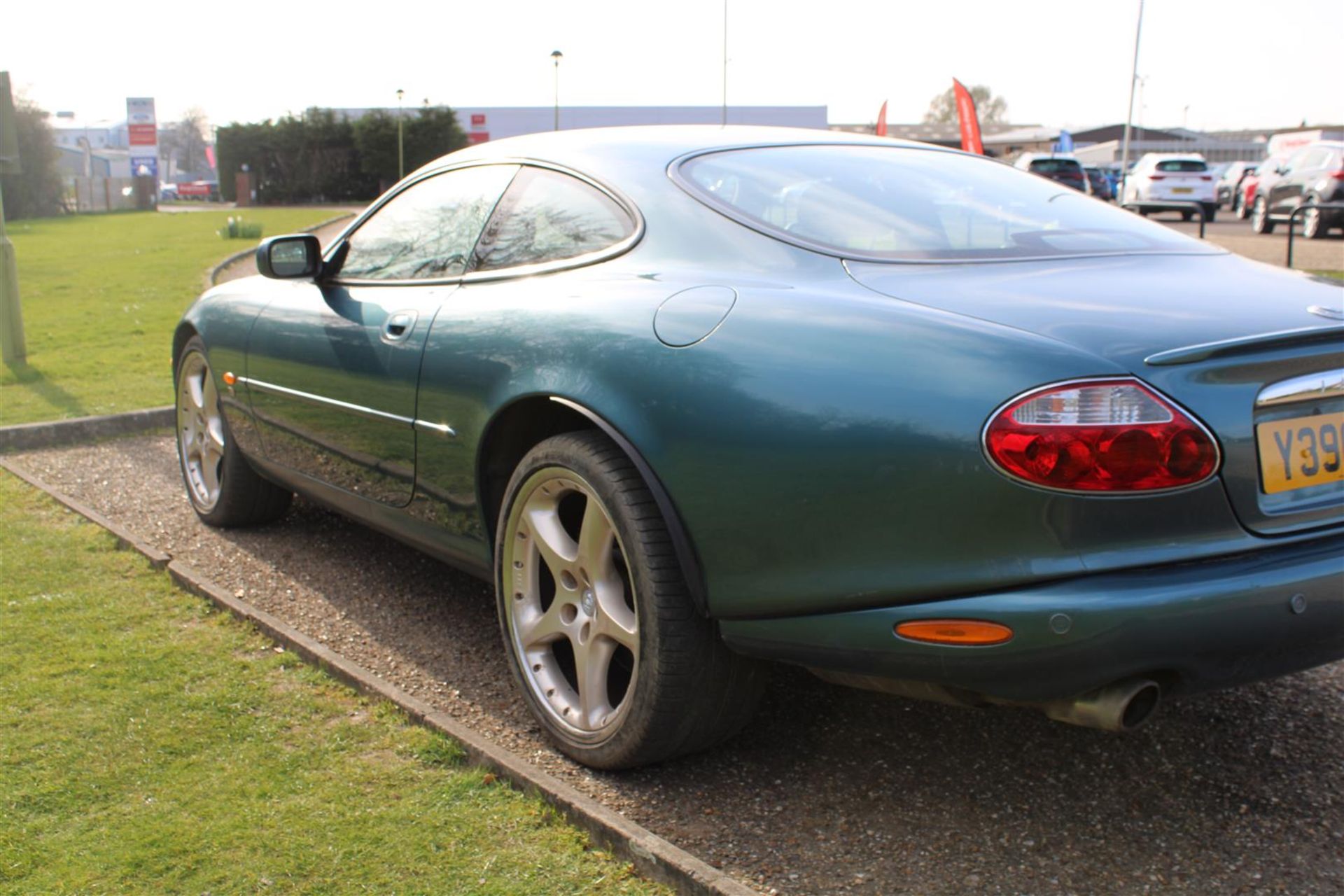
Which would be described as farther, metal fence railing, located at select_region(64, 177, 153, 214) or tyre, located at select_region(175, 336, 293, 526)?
metal fence railing, located at select_region(64, 177, 153, 214)

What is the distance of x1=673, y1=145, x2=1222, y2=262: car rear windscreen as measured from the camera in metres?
2.84

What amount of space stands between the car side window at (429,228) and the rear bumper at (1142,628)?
1791 mm

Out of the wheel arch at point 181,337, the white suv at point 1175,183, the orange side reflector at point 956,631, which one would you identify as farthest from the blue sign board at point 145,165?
the orange side reflector at point 956,631

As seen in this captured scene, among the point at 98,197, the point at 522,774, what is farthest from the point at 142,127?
the point at 522,774

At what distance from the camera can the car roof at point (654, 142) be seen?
3.29m

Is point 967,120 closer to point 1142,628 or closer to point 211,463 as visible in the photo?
point 211,463

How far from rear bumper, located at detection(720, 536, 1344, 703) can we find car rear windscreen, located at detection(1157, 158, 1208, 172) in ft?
97.0

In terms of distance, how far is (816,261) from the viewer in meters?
2.70

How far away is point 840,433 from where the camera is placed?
231 centimetres

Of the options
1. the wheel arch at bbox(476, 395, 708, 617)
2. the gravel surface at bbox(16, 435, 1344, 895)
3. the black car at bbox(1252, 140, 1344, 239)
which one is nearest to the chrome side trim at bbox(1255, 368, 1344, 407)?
the gravel surface at bbox(16, 435, 1344, 895)

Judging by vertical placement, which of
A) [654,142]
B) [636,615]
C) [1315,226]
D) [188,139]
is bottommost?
[1315,226]

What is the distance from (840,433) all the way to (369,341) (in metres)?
1.78

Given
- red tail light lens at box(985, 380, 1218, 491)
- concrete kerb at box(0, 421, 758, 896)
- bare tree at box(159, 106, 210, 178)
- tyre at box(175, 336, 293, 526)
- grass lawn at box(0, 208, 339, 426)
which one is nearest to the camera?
Result: red tail light lens at box(985, 380, 1218, 491)

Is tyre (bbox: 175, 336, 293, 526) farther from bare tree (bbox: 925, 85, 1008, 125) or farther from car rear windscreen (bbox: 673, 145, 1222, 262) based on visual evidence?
bare tree (bbox: 925, 85, 1008, 125)
